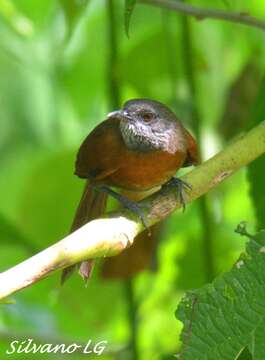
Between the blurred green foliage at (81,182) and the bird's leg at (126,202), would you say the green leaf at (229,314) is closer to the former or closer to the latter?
the bird's leg at (126,202)

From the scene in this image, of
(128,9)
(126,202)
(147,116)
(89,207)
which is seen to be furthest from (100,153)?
(128,9)

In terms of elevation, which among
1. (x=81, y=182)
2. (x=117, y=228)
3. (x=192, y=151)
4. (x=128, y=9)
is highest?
(x=81, y=182)

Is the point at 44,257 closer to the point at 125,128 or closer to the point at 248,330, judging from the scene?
the point at 248,330

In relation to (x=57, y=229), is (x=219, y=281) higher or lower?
lower

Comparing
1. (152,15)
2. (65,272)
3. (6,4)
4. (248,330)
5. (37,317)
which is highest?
(152,15)

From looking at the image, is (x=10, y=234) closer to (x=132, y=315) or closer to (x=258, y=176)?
(x=132, y=315)

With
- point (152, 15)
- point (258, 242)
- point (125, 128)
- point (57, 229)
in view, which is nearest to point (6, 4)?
point (125, 128)

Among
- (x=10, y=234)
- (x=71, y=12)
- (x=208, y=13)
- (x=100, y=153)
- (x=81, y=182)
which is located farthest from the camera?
(x=81, y=182)
